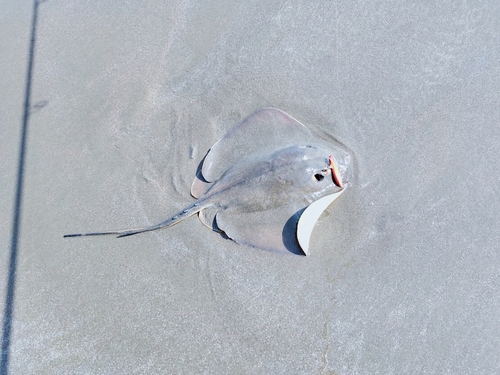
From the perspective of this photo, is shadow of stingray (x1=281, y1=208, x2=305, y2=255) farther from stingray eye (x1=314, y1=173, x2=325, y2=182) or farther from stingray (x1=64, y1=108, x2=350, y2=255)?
stingray eye (x1=314, y1=173, x2=325, y2=182)

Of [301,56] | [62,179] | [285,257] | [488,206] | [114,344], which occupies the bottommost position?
[114,344]

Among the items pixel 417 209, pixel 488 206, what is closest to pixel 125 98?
pixel 417 209

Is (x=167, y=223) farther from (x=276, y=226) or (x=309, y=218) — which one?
(x=309, y=218)

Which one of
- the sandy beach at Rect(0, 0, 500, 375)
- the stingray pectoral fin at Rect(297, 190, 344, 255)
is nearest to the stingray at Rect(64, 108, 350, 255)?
the stingray pectoral fin at Rect(297, 190, 344, 255)

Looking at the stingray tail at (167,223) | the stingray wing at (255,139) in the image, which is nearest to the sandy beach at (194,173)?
the stingray tail at (167,223)

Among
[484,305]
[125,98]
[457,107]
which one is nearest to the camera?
[484,305]

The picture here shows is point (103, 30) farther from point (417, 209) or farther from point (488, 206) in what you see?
point (488, 206)
